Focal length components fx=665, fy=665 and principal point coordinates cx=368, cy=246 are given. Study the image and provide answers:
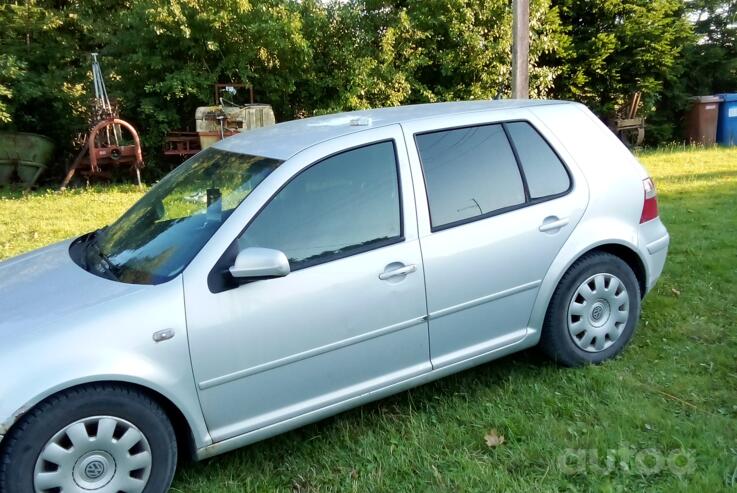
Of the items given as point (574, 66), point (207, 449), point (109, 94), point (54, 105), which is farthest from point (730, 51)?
point (207, 449)

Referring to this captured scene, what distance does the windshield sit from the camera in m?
2.96

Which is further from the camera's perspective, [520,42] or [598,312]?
[520,42]

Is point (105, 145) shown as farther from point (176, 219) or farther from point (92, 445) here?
point (92, 445)

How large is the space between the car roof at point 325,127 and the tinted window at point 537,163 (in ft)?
0.69

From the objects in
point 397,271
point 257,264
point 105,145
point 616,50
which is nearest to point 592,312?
point 397,271

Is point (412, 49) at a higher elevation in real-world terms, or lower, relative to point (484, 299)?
higher

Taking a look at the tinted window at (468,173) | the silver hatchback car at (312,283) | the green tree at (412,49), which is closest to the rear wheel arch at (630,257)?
the silver hatchback car at (312,283)

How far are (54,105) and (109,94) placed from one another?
40.6 inches

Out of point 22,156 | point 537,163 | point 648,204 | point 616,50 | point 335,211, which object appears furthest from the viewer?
point 616,50

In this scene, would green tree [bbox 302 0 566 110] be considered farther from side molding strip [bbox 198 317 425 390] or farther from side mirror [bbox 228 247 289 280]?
side mirror [bbox 228 247 289 280]

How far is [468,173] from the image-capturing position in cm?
355

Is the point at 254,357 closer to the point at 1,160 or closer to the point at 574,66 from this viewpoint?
the point at 1,160

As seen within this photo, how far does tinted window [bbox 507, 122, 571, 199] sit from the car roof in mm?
212

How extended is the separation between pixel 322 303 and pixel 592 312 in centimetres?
177
